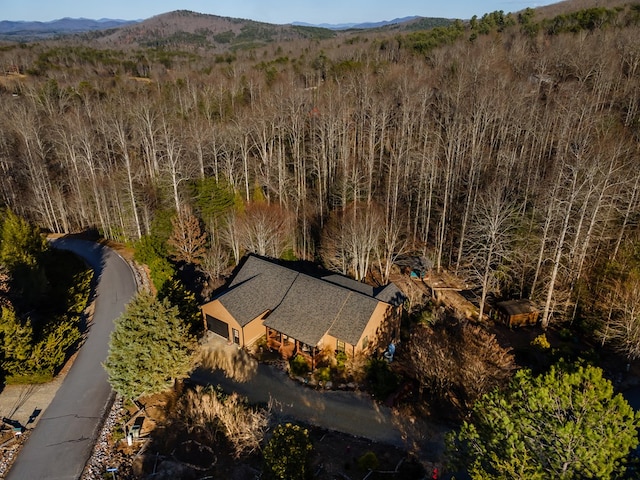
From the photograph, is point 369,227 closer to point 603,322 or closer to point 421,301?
point 421,301

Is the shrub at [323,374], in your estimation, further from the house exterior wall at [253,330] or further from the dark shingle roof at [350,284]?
the dark shingle roof at [350,284]

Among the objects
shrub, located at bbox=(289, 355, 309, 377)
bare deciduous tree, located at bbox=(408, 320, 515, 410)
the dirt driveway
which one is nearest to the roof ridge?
shrub, located at bbox=(289, 355, 309, 377)

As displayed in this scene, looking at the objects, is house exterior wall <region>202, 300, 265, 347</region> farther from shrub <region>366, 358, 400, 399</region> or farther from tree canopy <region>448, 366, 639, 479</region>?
tree canopy <region>448, 366, 639, 479</region>

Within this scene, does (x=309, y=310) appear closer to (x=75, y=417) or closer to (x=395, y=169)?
(x=75, y=417)

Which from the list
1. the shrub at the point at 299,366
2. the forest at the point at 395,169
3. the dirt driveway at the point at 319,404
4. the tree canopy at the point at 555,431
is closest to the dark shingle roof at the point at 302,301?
the shrub at the point at 299,366

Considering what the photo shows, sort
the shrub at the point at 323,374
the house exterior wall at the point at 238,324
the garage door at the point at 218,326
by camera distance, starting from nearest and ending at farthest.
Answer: the shrub at the point at 323,374 < the house exterior wall at the point at 238,324 < the garage door at the point at 218,326
